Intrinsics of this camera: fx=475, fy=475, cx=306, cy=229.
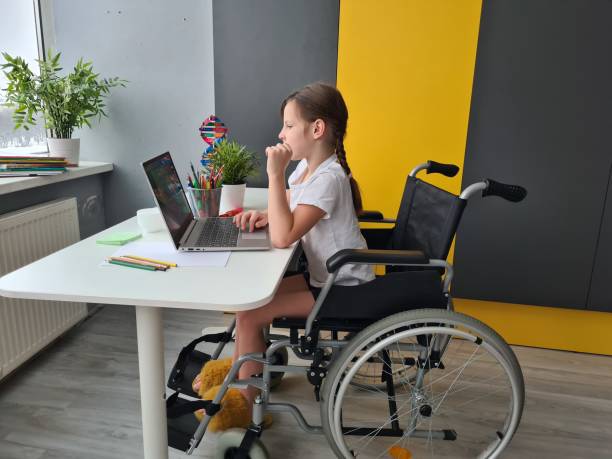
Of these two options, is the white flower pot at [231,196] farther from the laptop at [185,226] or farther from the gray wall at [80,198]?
the gray wall at [80,198]

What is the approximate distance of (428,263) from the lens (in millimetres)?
1280

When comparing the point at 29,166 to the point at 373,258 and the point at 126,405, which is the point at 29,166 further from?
the point at 373,258

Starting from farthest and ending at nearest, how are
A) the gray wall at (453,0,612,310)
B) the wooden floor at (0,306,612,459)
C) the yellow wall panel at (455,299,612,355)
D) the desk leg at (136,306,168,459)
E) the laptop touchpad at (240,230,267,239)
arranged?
the yellow wall panel at (455,299,612,355) < the gray wall at (453,0,612,310) < the wooden floor at (0,306,612,459) < the laptop touchpad at (240,230,267,239) < the desk leg at (136,306,168,459)

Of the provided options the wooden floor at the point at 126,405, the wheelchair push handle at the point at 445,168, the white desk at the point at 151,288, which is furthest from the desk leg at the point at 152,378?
the wheelchair push handle at the point at 445,168

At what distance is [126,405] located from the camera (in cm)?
184

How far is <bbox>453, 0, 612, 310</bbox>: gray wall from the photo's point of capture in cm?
204

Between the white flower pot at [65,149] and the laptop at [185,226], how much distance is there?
959mm

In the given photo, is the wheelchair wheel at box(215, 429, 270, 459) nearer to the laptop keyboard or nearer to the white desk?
the white desk

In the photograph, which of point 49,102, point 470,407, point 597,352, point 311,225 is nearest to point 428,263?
point 311,225

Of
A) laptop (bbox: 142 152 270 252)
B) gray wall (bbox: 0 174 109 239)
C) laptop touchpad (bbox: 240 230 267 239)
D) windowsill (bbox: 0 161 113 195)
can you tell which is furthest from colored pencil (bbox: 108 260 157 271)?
gray wall (bbox: 0 174 109 239)

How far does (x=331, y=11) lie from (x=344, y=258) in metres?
1.45

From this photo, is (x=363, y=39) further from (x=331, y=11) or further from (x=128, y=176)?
(x=128, y=176)

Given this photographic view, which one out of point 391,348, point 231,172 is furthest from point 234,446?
point 231,172

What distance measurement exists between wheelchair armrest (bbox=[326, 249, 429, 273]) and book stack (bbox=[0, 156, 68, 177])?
56.5 inches
